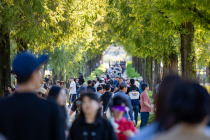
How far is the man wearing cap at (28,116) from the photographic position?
312 cm

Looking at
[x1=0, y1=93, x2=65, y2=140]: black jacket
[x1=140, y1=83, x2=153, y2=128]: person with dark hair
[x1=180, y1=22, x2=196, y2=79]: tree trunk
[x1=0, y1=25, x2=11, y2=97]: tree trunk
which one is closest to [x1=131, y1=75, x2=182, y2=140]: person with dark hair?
[x1=0, y1=93, x2=65, y2=140]: black jacket

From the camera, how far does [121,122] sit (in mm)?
5352

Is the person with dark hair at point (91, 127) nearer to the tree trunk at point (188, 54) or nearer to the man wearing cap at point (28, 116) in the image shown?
the man wearing cap at point (28, 116)

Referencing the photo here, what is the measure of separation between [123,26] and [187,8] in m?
8.80

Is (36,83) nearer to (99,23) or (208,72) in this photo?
(99,23)

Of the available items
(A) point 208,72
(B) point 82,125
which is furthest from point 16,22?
(A) point 208,72

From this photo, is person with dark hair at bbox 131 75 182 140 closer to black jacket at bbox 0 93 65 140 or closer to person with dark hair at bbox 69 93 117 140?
black jacket at bbox 0 93 65 140

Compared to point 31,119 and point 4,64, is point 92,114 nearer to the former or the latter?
point 31,119

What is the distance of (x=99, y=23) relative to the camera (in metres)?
40.8

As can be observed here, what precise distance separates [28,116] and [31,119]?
0.04 m

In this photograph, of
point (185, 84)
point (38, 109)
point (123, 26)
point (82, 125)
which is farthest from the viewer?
point (123, 26)

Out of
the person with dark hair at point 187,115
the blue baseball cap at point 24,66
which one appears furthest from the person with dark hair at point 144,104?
the person with dark hair at point 187,115

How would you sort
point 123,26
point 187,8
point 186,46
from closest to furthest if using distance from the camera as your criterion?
point 187,8
point 186,46
point 123,26

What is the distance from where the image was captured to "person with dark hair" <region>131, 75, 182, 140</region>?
221 centimetres
